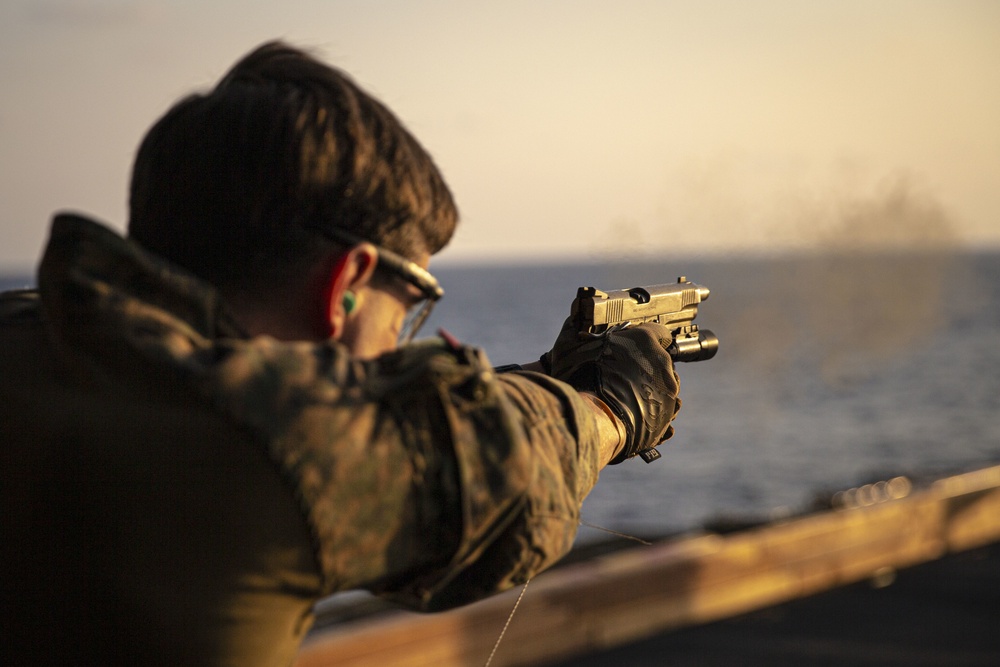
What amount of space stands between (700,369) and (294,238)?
6559 cm

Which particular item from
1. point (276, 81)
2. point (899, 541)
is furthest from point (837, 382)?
point (276, 81)

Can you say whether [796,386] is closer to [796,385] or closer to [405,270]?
[796,385]

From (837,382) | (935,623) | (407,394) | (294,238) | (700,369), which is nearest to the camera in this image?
(407,394)

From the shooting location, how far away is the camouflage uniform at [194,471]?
1.43m

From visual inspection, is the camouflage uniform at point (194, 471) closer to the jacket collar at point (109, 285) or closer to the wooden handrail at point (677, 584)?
the jacket collar at point (109, 285)

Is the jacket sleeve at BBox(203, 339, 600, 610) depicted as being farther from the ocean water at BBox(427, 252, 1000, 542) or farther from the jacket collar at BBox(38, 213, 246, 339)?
the ocean water at BBox(427, 252, 1000, 542)

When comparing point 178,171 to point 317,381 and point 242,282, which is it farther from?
point 317,381

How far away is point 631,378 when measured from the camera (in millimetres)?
2404

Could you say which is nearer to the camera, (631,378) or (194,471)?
(194,471)

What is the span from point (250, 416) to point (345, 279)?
339mm

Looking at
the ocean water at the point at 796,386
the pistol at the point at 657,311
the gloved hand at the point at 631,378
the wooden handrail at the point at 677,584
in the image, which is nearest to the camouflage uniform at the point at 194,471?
the gloved hand at the point at 631,378

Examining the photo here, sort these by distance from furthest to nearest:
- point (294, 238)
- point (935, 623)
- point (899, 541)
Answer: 1. point (899, 541)
2. point (935, 623)
3. point (294, 238)

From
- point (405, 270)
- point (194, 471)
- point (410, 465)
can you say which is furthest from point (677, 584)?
point (194, 471)

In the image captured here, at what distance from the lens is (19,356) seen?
157 centimetres
